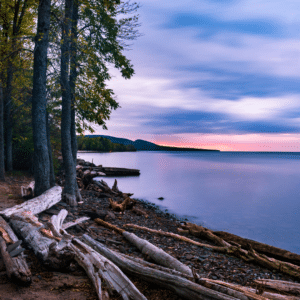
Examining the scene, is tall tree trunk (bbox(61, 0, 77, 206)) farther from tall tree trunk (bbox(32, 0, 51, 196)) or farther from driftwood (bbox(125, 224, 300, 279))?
driftwood (bbox(125, 224, 300, 279))

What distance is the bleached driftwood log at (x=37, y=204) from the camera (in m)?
6.81

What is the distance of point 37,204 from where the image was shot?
8.26 meters

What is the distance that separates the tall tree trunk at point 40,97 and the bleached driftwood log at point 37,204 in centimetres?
58

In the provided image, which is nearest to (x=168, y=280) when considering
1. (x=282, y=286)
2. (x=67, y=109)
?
(x=282, y=286)

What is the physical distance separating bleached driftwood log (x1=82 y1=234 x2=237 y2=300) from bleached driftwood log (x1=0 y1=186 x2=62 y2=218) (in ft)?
10.8

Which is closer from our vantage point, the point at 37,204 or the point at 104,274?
the point at 104,274

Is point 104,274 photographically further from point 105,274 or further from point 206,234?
point 206,234

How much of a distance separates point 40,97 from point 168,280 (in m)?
8.68

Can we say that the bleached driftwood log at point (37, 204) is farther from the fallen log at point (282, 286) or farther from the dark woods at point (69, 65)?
the fallen log at point (282, 286)

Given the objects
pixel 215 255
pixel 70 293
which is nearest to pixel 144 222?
pixel 215 255

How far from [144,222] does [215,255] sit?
191 inches

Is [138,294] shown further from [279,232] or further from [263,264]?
[279,232]

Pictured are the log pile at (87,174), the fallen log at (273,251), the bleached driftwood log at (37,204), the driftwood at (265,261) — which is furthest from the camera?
the log pile at (87,174)

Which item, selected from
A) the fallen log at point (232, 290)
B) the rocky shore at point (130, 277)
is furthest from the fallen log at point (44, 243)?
the fallen log at point (232, 290)
